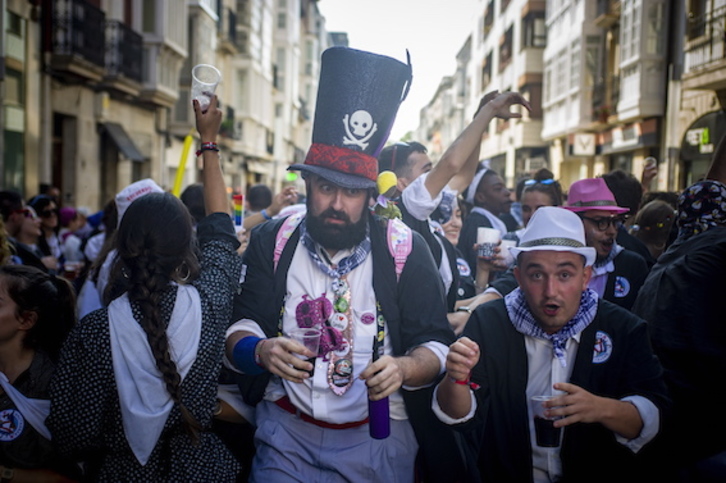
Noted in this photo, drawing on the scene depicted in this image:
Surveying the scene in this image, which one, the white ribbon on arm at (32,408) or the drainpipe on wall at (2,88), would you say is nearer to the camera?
the white ribbon on arm at (32,408)

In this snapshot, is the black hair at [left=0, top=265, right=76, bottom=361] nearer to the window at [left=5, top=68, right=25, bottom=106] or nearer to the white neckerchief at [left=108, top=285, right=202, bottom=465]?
the white neckerchief at [left=108, top=285, right=202, bottom=465]

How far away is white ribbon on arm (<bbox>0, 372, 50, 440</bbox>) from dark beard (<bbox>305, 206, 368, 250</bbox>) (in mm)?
1349

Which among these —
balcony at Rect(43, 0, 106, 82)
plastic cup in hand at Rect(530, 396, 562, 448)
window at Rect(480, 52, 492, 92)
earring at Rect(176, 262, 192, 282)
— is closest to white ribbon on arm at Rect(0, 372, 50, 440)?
earring at Rect(176, 262, 192, 282)

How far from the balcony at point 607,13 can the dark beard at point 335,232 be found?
73.2 feet

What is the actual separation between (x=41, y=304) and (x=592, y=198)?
324cm

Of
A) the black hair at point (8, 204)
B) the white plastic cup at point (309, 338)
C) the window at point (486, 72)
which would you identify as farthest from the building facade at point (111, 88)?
the window at point (486, 72)

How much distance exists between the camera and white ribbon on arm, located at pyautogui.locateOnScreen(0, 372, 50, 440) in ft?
8.98

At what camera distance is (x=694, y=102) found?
1728cm

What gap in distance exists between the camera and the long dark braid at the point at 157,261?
250cm

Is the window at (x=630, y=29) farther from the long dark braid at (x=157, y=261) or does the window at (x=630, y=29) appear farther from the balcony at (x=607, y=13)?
the long dark braid at (x=157, y=261)

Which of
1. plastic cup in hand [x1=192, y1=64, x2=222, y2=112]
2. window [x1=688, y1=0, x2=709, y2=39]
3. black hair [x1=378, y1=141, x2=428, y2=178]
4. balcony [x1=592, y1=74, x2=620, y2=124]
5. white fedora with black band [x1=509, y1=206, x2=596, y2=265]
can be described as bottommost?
white fedora with black band [x1=509, y1=206, x2=596, y2=265]

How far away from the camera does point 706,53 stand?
15891mm

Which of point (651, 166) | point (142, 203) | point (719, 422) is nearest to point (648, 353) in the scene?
point (719, 422)

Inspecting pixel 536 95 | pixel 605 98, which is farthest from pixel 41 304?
pixel 536 95
